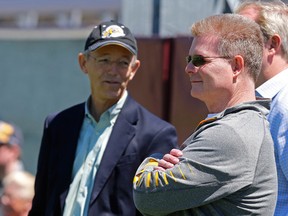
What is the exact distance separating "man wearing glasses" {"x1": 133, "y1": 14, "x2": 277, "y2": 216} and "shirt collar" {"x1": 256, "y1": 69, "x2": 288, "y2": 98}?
370mm

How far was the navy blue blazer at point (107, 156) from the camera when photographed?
3.94 metres

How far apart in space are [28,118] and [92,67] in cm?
450

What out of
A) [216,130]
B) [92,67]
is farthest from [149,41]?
[216,130]

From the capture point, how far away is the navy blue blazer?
3.94 m

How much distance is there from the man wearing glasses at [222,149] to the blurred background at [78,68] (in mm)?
2050

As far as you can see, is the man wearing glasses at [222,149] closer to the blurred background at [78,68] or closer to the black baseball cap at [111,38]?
the black baseball cap at [111,38]

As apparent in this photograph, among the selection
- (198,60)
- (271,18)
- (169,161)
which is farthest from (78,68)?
(169,161)

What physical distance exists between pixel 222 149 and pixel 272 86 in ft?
2.41

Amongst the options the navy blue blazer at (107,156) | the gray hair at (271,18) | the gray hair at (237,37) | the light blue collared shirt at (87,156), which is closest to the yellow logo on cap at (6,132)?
the navy blue blazer at (107,156)

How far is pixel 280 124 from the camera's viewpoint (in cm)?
321

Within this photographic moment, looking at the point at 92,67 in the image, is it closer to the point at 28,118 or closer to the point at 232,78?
the point at 232,78

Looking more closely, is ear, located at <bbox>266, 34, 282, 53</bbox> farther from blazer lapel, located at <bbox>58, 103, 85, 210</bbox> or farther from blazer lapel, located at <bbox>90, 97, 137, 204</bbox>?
blazer lapel, located at <bbox>58, 103, 85, 210</bbox>

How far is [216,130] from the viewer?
8.98ft

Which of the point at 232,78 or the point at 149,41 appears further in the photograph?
the point at 149,41
